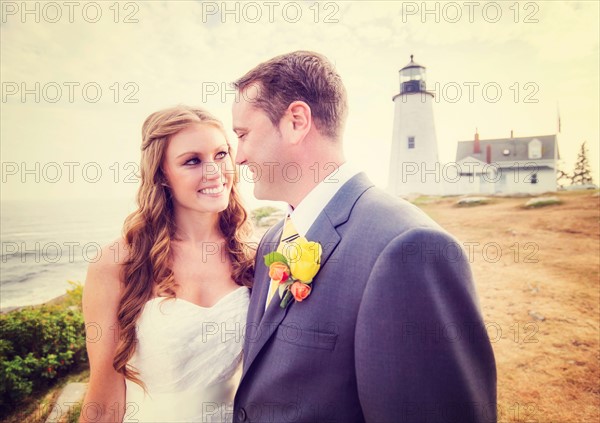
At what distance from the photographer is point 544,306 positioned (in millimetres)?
6637

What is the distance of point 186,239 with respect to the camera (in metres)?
3.28

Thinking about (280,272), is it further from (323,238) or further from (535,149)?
(535,149)

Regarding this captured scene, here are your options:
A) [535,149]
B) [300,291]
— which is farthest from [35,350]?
[535,149]

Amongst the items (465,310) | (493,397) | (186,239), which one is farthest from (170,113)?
(493,397)

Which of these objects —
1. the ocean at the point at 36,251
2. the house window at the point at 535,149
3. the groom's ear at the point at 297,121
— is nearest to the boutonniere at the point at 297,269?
the groom's ear at the point at 297,121

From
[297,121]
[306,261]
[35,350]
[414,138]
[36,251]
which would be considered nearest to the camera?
[306,261]

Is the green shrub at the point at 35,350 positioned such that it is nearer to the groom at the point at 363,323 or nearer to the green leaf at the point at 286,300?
the groom at the point at 363,323

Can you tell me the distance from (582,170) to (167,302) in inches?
1970

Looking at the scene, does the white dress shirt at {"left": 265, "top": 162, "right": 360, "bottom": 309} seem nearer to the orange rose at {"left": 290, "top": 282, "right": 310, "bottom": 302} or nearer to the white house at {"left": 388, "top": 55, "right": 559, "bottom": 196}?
the orange rose at {"left": 290, "top": 282, "right": 310, "bottom": 302}

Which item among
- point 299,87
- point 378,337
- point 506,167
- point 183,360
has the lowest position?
point 183,360

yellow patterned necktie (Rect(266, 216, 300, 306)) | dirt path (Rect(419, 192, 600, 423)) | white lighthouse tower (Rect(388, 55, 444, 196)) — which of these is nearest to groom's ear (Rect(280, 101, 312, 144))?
yellow patterned necktie (Rect(266, 216, 300, 306))

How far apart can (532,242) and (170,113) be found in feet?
35.7

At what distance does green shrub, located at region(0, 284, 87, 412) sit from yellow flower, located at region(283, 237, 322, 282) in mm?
4702

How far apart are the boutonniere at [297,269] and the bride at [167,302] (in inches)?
43.4
